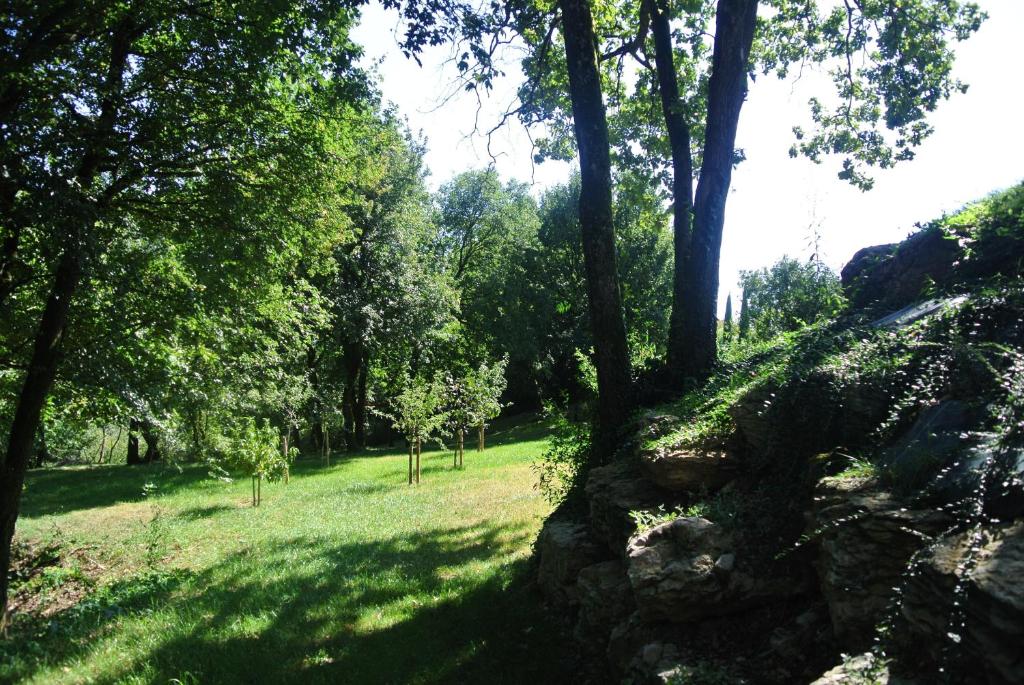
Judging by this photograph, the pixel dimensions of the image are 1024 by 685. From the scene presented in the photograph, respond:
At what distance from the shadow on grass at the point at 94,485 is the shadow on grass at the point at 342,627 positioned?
1235cm

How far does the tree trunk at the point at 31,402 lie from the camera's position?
9711mm

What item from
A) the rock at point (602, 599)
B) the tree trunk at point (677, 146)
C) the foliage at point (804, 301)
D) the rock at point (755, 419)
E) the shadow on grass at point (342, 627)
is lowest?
the shadow on grass at point (342, 627)

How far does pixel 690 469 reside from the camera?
18.0ft

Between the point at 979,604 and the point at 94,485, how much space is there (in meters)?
26.7

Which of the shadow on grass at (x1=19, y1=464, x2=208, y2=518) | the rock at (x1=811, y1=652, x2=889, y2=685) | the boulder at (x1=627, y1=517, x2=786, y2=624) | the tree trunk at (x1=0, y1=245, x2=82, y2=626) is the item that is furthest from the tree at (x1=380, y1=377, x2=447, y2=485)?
the rock at (x1=811, y1=652, x2=889, y2=685)

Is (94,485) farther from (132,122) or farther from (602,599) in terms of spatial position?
(602,599)

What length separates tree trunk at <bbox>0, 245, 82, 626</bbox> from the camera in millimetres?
9711

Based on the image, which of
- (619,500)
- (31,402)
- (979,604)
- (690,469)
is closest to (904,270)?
(690,469)

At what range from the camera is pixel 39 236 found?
8727 millimetres

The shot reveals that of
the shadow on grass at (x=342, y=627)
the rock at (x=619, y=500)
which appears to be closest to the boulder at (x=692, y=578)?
the rock at (x=619, y=500)

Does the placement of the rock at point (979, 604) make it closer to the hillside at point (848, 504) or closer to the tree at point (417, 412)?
the hillside at point (848, 504)

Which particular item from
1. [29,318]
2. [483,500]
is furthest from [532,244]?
[29,318]

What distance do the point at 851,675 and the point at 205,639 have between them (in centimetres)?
684

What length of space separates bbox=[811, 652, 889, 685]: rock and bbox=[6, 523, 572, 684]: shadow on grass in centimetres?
305
